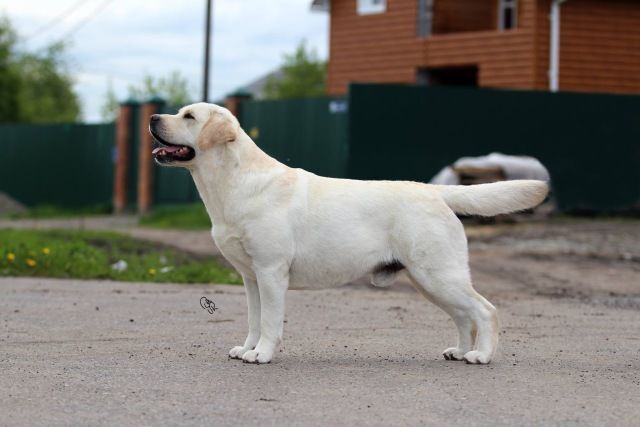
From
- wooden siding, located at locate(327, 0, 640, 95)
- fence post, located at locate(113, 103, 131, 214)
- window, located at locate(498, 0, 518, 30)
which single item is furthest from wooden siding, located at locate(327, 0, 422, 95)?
fence post, located at locate(113, 103, 131, 214)

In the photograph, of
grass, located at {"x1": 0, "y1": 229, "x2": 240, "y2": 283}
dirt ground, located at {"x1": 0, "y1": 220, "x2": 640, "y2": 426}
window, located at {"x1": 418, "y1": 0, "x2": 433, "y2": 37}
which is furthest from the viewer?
window, located at {"x1": 418, "y1": 0, "x2": 433, "y2": 37}

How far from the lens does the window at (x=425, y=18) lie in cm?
2852

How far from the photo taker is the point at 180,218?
69.6ft

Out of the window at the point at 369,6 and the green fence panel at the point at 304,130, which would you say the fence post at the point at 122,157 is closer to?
the green fence panel at the point at 304,130

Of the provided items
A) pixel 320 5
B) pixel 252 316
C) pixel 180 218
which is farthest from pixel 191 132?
pixel 320 5

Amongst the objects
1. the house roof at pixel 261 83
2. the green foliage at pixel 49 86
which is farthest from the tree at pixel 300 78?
the green foliage at pixel 49 86

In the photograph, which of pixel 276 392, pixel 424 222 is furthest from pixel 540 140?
pixel 276 392

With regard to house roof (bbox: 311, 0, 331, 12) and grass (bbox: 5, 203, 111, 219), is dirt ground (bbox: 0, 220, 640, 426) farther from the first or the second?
house roof (bbox: 311, 0, 331, 12)

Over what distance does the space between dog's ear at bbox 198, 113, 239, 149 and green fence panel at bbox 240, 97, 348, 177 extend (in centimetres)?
1212

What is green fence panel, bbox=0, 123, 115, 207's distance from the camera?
27703 millimetres

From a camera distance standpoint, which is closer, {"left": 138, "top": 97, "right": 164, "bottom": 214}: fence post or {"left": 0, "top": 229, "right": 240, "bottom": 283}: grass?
{"left": 0, "top": 229, "right": 240, "bottom": 283}: grass

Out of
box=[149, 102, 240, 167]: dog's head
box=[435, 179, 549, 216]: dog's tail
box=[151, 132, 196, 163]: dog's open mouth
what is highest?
box=[149, 102, 240, 167]: dog's head

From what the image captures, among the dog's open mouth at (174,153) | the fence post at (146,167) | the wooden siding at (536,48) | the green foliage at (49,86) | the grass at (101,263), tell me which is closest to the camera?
the dog's open mouth at (174,153)

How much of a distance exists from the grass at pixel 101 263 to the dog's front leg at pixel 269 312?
5236mm
